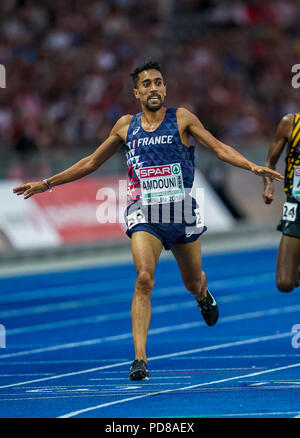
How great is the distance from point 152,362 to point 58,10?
52.8ft

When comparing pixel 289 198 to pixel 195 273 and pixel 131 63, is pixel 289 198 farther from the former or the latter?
pixel 131 63

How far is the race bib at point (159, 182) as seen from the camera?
26.2 feet

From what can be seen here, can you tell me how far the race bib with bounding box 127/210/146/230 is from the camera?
7973 mm

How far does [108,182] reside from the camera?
1955 centimetres

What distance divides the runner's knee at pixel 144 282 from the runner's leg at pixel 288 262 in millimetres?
1943

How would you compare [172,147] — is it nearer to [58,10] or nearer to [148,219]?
[148,219]

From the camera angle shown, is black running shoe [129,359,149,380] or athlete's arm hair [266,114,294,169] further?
athlete's arm hair [266,114,294,169]

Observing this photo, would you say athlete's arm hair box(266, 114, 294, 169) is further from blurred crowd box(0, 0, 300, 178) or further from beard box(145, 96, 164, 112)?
blurred crowd box(0, 0, 300, 178)

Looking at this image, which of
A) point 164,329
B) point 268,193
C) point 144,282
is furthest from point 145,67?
point 164,329

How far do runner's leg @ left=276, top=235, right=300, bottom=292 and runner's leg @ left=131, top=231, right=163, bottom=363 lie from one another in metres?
1.79

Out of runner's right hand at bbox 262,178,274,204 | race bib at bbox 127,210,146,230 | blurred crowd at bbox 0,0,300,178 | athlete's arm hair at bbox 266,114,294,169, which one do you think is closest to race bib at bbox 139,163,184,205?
race bib at bbox 127,210,146,230

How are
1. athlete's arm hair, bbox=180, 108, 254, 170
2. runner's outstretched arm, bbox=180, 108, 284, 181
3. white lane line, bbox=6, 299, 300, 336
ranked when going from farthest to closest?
white lane line, bbox=6, 299, 300, 336, athlete's arm hair, bbox=180, 108, 254, 170, runner's outstretched arm, bbox=180, 108, 284, 181

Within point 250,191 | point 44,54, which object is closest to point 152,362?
point 250,191
